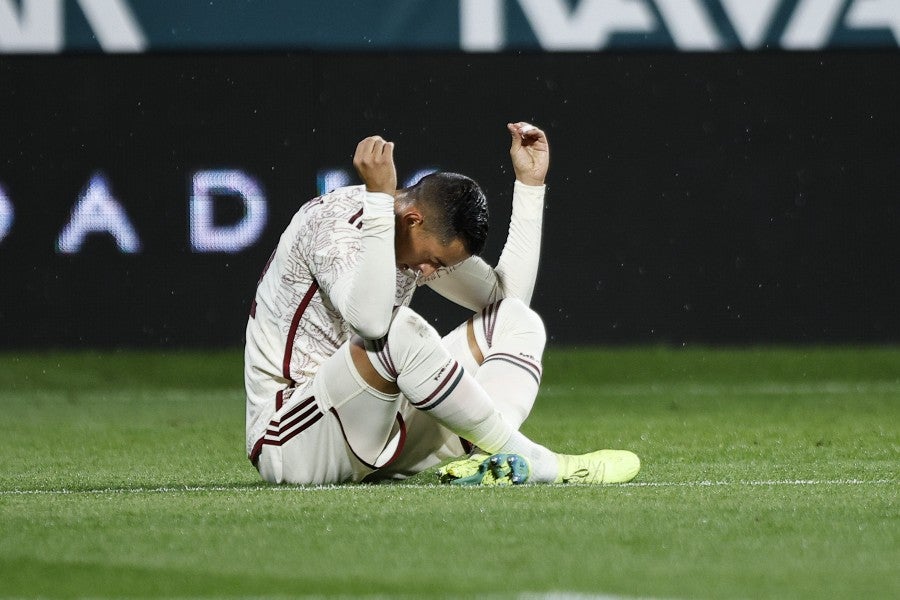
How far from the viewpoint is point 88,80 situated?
8.71 meters

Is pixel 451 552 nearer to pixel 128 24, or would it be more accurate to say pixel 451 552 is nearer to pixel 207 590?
pixel 207 590

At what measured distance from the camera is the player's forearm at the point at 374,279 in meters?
4.08

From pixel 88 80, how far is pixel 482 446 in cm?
486

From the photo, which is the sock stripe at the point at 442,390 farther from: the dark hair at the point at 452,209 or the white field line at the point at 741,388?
the white field line at the point at 741,388

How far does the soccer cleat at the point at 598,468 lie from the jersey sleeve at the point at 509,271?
0.45m

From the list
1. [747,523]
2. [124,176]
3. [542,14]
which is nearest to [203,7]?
[124,176]

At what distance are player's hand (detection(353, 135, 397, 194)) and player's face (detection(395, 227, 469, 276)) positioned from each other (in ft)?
0.58

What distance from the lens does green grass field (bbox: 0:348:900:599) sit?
321 centimetres

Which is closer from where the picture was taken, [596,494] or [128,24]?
[596,494]

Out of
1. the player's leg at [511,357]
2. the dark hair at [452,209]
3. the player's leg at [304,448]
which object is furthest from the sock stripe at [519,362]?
the player's leg at [304,448]

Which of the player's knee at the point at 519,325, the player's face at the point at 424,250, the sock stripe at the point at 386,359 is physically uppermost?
the player's face at the point at 424,250

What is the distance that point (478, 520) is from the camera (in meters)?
3.88

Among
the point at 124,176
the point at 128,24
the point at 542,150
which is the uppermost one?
the point at 128,24

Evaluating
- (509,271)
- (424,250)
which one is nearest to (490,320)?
(509,271)
